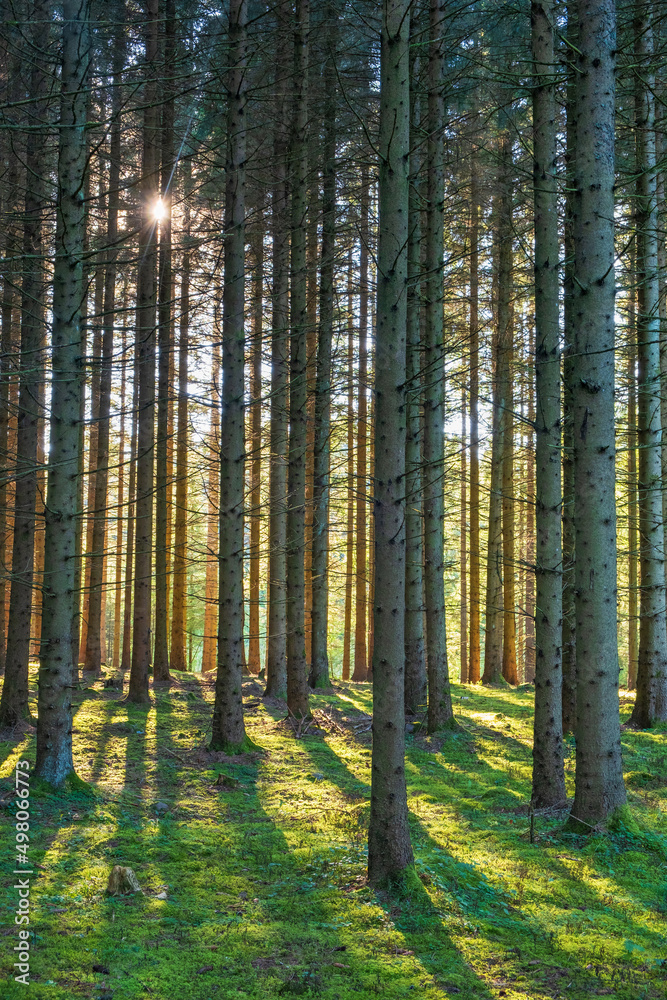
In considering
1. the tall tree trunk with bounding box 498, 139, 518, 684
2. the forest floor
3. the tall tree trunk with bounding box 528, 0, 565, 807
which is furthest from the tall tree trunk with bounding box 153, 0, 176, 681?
the tall tree trunk with bounding box 498, 139, 518, 684

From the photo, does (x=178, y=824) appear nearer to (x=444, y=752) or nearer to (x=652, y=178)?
(x=444, y=752)

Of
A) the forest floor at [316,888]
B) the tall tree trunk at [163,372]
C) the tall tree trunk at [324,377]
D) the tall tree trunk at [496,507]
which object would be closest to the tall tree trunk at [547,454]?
the forest floor at [316,888]

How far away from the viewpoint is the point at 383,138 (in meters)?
5.69

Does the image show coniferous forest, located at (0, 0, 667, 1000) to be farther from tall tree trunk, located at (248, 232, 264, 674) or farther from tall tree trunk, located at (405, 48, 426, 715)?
tall tree trunk, located at (248, 232, 264, 674)

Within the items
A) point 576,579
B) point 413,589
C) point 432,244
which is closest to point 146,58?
point 432,244

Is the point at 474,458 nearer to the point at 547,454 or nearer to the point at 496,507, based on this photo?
the point at 496,507

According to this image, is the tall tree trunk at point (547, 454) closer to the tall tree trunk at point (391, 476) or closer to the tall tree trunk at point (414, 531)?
the tall tree trunk at point (391, 476)

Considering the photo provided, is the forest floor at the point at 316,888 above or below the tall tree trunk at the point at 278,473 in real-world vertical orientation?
below

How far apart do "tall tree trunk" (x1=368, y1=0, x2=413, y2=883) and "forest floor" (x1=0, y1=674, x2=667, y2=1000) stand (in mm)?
523

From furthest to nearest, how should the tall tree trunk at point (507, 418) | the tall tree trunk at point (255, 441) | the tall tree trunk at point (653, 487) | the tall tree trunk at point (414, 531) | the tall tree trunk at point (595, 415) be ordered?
the tall tree trunk at point (255, 441) < the tall tree trunk at point (507, 418) < the tall tree trunk at point (414, 531) < the tall tree trunk at point (653, 487) < the tall tree trunk at point (595, 415)

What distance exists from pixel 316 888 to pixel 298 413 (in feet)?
26.1

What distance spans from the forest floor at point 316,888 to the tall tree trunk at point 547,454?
659 millimetres

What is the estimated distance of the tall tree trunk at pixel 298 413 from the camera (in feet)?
37.3

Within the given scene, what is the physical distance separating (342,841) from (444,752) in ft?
13.9
